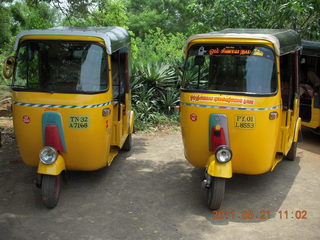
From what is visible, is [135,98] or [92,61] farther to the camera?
[135,98]

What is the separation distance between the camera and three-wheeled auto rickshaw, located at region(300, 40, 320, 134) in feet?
27.0

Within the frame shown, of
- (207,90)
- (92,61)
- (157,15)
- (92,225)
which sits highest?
(157,15)

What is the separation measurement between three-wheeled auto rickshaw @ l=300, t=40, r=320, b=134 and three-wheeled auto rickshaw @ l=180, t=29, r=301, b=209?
3.21 metres

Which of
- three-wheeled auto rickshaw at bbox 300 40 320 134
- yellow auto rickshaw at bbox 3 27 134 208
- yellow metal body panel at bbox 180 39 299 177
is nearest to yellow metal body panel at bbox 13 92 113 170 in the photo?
yellow auto rickshaw at bbox 3 27 134 208

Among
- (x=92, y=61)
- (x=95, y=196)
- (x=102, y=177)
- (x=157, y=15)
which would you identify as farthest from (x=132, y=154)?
(x=157, y=15)

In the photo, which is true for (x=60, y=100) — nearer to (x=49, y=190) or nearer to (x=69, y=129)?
(x=69, y=129)

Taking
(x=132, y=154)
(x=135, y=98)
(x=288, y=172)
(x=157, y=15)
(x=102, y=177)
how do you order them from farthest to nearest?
(x=157, y=15), (x=135, y=98), (x=132, y=154), (x=288, y=172), (x=102, y=177)

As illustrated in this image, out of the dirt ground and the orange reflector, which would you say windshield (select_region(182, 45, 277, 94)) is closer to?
the orange reflector

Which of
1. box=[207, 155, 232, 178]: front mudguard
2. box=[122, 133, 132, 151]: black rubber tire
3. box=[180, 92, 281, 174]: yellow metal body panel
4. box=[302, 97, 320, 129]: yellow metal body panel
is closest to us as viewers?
box=[207, 155, 232, 178]: front mudguard

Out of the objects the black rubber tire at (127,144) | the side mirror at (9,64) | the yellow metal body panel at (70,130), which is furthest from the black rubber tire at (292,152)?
the side mirror at (9,64)

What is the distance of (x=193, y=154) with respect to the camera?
534 cm

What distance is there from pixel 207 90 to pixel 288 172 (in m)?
2.70

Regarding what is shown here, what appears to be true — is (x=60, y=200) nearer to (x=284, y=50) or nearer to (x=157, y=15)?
(x=284, y=50)

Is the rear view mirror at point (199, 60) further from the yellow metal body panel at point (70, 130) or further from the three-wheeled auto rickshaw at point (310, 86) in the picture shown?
the three-wheeled auto rickshaw at point (310, 86)
